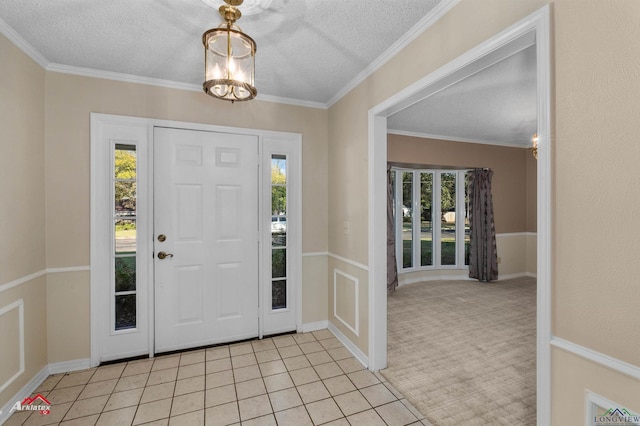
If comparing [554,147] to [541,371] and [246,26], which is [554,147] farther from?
[246,26]

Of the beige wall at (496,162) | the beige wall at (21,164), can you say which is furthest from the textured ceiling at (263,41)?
the beige wall at (496,162)

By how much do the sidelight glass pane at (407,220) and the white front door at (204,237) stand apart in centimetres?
318

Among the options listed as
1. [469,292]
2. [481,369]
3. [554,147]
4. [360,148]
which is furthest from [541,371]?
[469,292]

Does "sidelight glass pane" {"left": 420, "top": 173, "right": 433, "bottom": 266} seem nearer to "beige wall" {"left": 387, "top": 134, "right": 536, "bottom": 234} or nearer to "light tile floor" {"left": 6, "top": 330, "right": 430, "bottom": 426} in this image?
"beige wall" {"left": 387, "top": 134, "right": 536, "bottom": 234}

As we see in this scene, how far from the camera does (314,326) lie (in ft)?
10.7

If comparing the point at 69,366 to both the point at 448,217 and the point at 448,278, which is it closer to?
the point at 448,278

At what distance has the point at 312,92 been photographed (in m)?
2.97

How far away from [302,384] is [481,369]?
1.52 m

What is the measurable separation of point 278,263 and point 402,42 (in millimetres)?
2309

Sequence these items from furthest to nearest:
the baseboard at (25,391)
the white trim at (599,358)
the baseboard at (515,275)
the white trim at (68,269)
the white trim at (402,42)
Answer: the baseboard at (515,275), the white trim at (68,269), the baseboard at (25,391), the white trim at (402,42), the white trim at (599,358)

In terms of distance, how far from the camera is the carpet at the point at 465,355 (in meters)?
2.01

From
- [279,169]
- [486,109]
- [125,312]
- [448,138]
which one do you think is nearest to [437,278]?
[448,138]

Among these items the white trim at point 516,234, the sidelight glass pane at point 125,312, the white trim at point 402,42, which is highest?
the white trim at point 402,42

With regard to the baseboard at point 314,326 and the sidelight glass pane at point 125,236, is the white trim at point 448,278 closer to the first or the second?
the baseboard at point 314,326
